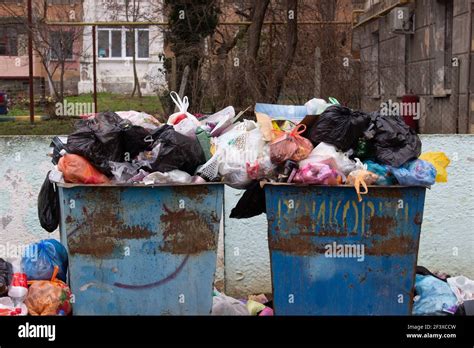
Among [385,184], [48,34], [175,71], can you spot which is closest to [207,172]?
[385,184]

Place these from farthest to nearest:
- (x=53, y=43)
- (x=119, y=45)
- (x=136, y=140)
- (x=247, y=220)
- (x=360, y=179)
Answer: (x=119, y=45)
(x=53, y=43)
(x=247, y=220)
(x=136, y=140)
(x=360, y=179)

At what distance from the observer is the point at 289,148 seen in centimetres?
441

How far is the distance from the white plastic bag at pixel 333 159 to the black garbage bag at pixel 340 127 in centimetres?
6

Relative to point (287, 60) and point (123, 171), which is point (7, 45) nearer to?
point (287, 60)

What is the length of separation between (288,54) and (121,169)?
764cm

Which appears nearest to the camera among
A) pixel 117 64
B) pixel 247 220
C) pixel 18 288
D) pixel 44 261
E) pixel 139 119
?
pixel 18 288

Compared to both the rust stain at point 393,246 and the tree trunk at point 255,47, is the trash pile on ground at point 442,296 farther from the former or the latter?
the tree trunk at point 255,47

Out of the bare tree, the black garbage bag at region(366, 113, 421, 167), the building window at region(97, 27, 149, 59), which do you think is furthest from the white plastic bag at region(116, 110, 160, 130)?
the building window at region(97, 27, 149, 59)

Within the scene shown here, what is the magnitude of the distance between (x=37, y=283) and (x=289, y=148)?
207cm

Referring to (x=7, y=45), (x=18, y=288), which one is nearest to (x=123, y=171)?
(x=18, y=288)

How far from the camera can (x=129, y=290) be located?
14.6 feet

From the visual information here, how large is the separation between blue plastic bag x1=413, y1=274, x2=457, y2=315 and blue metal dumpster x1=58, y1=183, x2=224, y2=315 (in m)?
1.69

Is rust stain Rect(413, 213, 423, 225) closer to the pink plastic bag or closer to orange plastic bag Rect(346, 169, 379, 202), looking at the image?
orange plastic bag Rect(346, 169, 379, 202)

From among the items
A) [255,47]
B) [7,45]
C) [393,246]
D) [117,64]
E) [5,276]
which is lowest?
[5,276]
